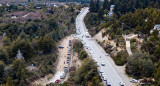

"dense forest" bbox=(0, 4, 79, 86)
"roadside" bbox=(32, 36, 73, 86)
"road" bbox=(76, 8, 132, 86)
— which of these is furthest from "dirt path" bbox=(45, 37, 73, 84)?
"road" bbox=(76, 8, 132, 86)

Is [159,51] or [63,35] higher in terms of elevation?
[159,51]

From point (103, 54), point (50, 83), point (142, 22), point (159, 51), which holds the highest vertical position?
point (142, 22)

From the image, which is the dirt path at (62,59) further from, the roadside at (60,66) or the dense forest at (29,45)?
the dense forest at (29,45)

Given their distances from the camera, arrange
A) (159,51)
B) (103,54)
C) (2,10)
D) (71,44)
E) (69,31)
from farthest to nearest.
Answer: (2,10), (69,31), (71,44), (103,54), (159,51)

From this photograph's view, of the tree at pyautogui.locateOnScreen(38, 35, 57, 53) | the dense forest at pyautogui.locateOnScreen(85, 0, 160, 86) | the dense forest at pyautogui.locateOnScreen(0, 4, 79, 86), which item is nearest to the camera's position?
the dense forest at pyautogui.locateOnScreen(85, 0, 160, 86)

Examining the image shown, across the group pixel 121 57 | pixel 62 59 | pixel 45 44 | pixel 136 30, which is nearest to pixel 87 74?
pixel 121 57

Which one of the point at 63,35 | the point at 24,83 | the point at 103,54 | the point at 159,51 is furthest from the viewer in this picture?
the point at 63,35

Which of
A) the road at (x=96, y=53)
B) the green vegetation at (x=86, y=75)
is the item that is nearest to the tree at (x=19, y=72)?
the green vegetation at (x=86, y=75)

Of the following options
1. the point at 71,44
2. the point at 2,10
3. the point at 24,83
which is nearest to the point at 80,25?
the point at 71,44

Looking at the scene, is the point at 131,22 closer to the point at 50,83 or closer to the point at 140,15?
the point at 140,15

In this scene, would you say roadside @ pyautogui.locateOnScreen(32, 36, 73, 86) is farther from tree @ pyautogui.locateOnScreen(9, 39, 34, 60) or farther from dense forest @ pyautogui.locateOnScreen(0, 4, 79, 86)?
tree @ pyautogui.locateOnScreen(9, 39, 34, 60)
